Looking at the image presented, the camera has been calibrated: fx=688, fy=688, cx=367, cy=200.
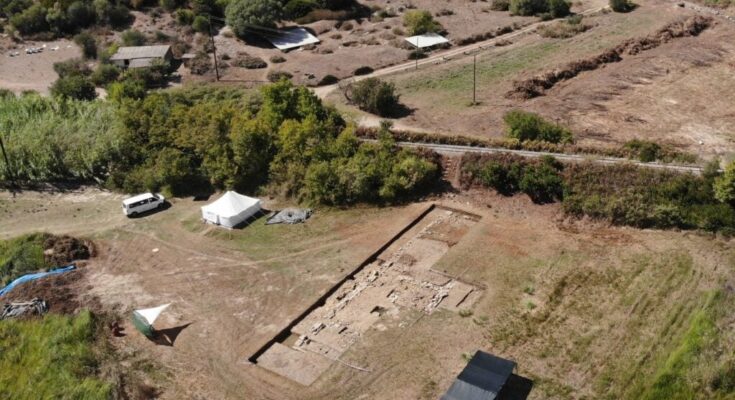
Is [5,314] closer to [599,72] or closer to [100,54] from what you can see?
[100,54]

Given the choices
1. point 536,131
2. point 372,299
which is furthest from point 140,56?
point 372,299

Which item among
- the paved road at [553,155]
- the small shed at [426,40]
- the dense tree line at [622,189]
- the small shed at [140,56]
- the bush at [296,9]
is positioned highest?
the bush at [296,9]

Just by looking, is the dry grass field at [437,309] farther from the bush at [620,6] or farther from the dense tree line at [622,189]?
the bush at [620,6]

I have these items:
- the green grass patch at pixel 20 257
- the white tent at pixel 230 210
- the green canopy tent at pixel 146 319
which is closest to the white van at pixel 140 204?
the white tent at pixel 230 210

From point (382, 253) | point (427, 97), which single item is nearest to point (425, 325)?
point (382, 253)

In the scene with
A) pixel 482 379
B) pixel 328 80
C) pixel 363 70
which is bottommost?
pixel 482 379

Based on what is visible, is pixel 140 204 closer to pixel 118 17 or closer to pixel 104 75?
pixel 104 75
